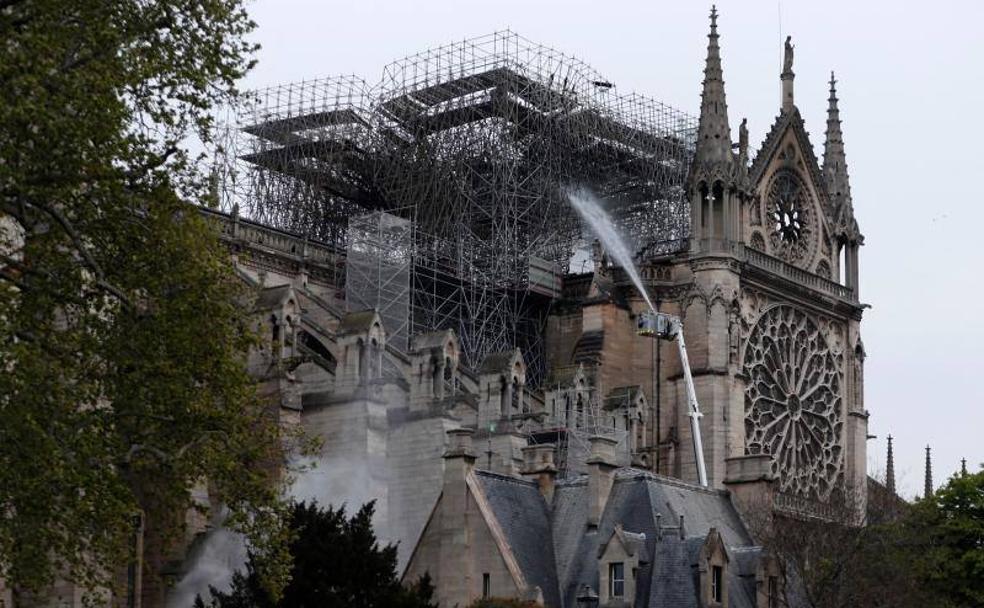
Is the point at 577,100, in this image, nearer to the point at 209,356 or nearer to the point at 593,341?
the point at 593,341

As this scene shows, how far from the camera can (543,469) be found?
50406mm

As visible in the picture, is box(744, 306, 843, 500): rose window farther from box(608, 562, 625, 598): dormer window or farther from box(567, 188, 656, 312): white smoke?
box(608, 562, 625, 598): dormer window

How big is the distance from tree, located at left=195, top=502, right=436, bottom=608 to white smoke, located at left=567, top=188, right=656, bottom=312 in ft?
104

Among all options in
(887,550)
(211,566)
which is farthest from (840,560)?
(211,566)

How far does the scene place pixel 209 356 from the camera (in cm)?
3228

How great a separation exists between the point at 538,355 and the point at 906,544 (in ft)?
66.1

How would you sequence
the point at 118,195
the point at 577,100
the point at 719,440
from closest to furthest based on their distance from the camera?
1. the point at 118,195
2. the point at 719,440
3. the point at 577,100

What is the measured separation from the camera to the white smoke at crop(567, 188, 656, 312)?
2874 inches

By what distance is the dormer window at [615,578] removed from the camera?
45.7m

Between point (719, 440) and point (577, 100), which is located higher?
point (577, 100)

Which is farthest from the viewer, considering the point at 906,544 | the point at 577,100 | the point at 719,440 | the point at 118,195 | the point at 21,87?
the point at 577,100

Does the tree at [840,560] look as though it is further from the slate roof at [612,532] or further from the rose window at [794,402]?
the rose window at [794,402]

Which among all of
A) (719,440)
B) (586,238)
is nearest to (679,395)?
(719,440)

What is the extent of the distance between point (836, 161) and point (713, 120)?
28.5 ft
